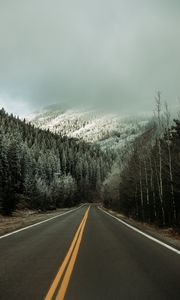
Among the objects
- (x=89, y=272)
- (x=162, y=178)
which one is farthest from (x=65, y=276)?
(x=162, y=178)

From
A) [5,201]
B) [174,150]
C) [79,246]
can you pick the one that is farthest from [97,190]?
[79,246]

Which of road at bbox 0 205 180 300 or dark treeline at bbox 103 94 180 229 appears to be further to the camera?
dark treeline at bbox 103 94 180 229

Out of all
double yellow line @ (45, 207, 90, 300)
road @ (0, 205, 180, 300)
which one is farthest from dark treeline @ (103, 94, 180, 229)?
double yellow line @ (45, 207, 90, 300)

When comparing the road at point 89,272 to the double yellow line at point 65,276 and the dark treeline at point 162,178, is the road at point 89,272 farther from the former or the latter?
the dark treeline at point 162,178

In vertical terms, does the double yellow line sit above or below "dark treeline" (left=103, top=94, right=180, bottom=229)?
below

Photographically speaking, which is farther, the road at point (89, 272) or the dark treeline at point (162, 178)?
the dark treeline at point (162, 178)

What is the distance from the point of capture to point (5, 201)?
50.7 meters

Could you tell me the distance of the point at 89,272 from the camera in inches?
318

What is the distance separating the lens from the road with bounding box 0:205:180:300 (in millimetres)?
6203

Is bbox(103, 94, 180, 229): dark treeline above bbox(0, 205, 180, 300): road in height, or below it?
above

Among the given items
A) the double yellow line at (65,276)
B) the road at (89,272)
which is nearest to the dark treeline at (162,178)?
the road at (89,272)

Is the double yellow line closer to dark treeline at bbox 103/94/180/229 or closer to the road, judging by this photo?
the road

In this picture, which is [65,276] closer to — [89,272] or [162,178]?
[89,272]

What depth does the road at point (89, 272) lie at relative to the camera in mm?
6203
